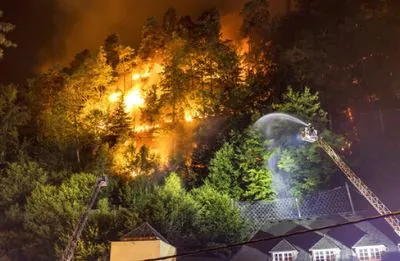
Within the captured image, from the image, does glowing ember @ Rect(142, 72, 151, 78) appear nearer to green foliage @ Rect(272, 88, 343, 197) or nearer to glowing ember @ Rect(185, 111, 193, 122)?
glowing ember @ Rect(185, 111, 193, 122)

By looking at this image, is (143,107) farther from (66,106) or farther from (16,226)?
(16,226)

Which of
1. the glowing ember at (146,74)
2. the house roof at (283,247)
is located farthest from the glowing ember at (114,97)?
the house roof at (283,247)

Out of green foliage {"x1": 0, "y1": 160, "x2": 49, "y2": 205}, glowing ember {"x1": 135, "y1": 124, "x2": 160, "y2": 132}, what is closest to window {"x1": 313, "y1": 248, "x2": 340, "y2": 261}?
green foliage {"x1": 0, "y1": 160, "x2": 49, "y2": 205}

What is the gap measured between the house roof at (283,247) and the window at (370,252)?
3.93m

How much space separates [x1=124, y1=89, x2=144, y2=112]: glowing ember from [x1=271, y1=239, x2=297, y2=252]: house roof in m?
35.9

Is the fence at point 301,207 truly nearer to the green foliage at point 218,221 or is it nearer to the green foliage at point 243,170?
the green foliage at point 218,221

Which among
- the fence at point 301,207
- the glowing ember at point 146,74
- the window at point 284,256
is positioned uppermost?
the glowing ember at point 146,74

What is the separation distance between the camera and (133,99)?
6519 cm

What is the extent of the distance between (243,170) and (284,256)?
452 inches

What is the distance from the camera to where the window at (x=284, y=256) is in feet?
100

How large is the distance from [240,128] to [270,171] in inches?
266

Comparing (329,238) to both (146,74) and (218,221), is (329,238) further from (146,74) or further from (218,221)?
(146,74)

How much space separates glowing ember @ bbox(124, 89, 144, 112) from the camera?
209 feet

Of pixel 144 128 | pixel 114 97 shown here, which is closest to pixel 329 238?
pixel 144 128
